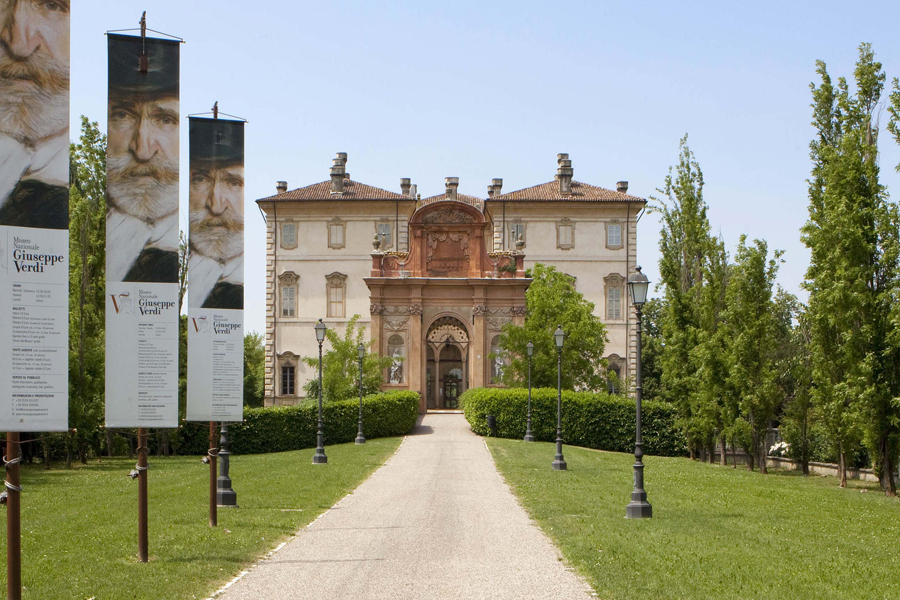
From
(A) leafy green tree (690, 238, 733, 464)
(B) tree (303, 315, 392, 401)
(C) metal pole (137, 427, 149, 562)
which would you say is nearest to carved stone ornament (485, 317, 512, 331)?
(B) tree (303, 315, 392, 401)

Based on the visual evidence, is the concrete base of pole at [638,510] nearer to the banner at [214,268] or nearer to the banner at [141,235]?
the banner at [214,268]

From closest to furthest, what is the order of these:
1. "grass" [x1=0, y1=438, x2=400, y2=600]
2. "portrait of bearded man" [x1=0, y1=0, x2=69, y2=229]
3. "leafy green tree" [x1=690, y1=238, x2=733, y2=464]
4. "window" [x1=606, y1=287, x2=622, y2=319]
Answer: "portrait of bearded man" [x1=0, y1=0, x2=69, y2=229] < "grass" [x1=0, y1=438, x2=400, y2=600] < "leafy green tree" [x1=690, y1=238, x2=733, y2=464] < "window" [x1=606, y1=287, x2=622, y2=319]

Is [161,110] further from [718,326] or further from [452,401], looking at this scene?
[452,401]

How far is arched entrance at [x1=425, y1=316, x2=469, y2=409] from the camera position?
54969 mm

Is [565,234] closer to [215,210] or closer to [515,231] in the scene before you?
[515,231]

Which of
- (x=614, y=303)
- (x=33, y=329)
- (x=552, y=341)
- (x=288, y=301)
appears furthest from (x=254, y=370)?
(x=33, y=329)

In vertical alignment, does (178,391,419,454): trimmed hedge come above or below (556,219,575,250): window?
below

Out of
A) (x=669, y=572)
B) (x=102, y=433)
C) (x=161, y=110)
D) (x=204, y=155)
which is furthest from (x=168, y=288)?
(x=102, y=433)

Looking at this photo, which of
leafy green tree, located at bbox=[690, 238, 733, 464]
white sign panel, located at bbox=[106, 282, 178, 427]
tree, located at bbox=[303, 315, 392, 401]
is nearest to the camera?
white sign panel, located at bbox=[106, 282, 178, 427]

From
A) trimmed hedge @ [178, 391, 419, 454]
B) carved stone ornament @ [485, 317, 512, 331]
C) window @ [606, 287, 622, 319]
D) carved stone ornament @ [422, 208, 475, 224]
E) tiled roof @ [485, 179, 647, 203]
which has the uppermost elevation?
tiled roof @ [485, 179, 647, 203]

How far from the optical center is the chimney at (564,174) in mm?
63031

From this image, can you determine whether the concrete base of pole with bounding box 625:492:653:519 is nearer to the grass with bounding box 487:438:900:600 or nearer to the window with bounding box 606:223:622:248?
the grass with bounding box 487:438:900:600

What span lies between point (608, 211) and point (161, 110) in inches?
2056

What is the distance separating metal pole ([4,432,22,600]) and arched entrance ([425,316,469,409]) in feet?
150
